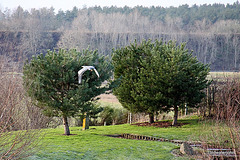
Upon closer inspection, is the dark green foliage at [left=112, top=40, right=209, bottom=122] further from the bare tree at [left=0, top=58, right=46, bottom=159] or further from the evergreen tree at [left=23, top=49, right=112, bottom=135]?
the bare tree at [left=0, top=58, right=46, bottom=159]

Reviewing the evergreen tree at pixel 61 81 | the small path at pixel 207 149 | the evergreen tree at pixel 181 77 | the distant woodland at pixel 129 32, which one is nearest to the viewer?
the small path at pixel 207 149

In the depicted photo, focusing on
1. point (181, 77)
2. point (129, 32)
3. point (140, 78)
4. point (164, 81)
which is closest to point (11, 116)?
point (164, 81)

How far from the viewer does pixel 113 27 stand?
61406 mm

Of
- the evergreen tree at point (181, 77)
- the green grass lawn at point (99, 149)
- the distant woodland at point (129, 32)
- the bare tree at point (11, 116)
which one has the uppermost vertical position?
the distant woodland at point (129, 32)

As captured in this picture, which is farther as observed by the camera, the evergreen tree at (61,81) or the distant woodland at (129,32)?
the distant woodland at (129,32)

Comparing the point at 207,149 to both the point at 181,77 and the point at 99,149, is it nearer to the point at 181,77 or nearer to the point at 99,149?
the point at 99,149

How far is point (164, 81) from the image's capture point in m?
15.1

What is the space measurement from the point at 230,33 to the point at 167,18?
18.4m

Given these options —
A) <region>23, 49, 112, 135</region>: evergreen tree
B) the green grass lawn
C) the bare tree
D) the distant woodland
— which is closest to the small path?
the green grass lawn

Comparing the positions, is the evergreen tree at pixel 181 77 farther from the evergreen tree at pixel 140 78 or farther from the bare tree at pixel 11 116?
the bare tree at pixel 11 116

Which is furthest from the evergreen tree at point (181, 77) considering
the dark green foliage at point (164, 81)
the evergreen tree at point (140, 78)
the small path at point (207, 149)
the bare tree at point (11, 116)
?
the bare tree at point (11, 116)

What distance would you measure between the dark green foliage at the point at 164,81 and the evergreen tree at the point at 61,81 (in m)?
3.02

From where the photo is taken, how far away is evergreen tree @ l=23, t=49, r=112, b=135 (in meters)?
11.9

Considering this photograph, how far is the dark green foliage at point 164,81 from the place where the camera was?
15.1 meters
